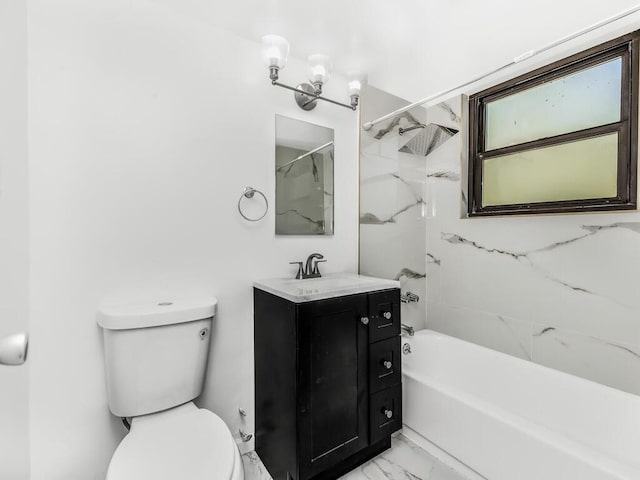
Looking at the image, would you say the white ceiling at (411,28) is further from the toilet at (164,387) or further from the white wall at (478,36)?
the toilet at (164,387)

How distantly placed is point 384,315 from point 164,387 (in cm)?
104

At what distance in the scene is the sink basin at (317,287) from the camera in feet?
4.35

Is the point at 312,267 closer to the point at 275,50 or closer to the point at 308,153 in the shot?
the point at 308,153

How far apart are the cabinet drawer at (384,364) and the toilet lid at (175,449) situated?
731 mm

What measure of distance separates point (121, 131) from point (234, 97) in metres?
0.56

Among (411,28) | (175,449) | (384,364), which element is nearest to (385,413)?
(384,364)

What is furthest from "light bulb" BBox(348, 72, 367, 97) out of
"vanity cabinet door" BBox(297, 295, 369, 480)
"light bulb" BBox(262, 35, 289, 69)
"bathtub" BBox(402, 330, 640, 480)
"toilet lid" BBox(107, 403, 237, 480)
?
"toilet lid" BBox(107, 403, 237, 480)

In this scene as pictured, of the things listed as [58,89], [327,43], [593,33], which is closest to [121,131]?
[58,89]

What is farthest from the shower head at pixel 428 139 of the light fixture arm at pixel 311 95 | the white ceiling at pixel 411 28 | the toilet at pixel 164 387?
the toilet at pixel 164 387

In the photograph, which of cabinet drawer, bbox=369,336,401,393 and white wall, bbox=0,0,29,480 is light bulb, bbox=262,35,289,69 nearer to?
white wall, bbox=0,0,29,480

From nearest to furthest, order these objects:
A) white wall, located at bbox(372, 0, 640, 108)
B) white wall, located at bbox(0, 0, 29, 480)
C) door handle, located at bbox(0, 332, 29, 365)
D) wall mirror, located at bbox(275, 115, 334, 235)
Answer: door handle, located at bbox(0, 332, 29, 365)
white wall, located at bbox(0, 0, 29, 480)
white wall, located at bbox(372, 0, 640, 108)
wall mirror, located at bbox(275, 115, 334, 235)

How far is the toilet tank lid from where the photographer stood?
3.87 feet

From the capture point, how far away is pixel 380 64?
2.04 metres

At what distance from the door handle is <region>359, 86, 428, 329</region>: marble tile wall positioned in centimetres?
173
